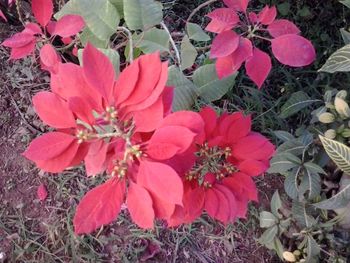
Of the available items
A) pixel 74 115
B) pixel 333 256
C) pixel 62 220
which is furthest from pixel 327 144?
pixel 62 220

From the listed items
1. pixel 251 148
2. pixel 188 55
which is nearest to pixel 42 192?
pixel 188 55

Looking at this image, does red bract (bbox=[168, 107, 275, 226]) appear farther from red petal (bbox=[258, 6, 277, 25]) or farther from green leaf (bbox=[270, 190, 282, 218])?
green leaf (bbox=[270, 190, 282, 218])

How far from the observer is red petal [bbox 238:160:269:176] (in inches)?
40.1

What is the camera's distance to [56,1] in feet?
6.07

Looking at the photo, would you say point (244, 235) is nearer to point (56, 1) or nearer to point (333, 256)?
point (333, 256)

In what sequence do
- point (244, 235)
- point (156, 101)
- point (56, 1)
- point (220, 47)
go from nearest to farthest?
1. point (156, 101)
2. point (220, 47)
3. point (244, 235)
4. point (56, 1)

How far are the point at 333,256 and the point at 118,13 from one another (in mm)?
928

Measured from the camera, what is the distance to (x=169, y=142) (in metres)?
0.74

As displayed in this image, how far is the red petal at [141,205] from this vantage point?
775 mm

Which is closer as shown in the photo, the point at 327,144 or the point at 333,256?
the point at 327,144

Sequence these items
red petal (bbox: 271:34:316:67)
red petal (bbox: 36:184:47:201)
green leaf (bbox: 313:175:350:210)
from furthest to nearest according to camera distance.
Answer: red petal (bbox: 36:184:47:201)
green leaf (bbox: 313:175:350:210)
red petal (bbox: 271:34:316:67)

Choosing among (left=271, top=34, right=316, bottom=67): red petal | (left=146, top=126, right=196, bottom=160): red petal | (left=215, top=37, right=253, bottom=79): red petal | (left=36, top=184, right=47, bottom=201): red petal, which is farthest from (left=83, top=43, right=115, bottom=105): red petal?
(left=36, top=184, right=47, bottom=201): red petal

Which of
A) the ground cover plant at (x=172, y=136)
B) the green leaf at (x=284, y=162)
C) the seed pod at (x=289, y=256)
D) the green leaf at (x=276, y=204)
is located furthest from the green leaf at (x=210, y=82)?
the seed pod at (x=289, y=256)

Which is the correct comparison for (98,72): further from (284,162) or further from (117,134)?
(284,162)
